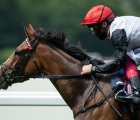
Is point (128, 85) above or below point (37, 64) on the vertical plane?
below

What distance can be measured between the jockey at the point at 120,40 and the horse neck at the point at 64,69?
141 millimetres

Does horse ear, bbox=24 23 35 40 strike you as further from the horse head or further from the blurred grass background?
the blurred grass background

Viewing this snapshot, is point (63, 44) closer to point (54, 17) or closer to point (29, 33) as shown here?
point (29, 33)

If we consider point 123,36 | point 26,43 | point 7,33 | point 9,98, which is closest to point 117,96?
point 123,36

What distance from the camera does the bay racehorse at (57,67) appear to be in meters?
5.38

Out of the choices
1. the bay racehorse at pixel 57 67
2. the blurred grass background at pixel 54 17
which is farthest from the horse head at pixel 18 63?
the blurred grass background at pixel 54 17

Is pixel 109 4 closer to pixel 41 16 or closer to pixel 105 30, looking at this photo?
pixel 41 16

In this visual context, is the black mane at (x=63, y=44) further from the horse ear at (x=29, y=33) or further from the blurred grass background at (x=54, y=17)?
the blurred grass background at (x=54, y=17)

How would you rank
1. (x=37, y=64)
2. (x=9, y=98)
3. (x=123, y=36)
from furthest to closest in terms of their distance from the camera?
(x=9, y=98) → (x=37, y=64) → (x=123, y=36)

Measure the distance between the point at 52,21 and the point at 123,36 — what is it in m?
2.46

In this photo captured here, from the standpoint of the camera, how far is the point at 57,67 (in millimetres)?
5469

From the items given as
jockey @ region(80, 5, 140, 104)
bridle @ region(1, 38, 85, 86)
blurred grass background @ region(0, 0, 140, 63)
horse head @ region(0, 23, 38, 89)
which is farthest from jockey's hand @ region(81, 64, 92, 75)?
blurred grass background @ region(0, 0, 140, 63)

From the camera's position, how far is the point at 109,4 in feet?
24.2

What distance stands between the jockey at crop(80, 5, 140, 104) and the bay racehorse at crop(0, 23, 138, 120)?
0.53 ft
